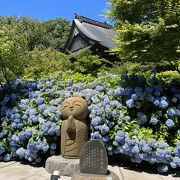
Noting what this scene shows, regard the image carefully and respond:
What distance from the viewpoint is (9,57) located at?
7.21 metres

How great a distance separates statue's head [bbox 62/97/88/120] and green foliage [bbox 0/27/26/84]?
2193mm

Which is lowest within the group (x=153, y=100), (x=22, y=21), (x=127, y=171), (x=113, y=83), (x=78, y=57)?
(x=127, y=171)

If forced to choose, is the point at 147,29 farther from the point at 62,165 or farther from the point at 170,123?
the point at 62,165

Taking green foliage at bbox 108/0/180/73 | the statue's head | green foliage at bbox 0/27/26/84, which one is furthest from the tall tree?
the statue's head

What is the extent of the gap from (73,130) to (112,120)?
734 mm

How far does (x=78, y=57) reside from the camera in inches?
484

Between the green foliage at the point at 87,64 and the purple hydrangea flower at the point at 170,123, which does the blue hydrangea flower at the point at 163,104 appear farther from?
the green foliage at the point at 87,64

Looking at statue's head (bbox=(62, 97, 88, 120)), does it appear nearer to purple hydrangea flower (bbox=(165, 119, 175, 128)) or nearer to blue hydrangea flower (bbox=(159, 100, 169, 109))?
blue hydrangea flower (bbox=(159, 100, 169, 109))

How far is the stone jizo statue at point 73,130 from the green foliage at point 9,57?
227cm

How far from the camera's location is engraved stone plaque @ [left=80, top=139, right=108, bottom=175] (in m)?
4.52

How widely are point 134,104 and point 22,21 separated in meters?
34.9

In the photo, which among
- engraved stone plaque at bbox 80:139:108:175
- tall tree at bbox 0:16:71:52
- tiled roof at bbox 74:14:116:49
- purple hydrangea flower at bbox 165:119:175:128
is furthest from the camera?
tall tree at bbox 0:16:71:52

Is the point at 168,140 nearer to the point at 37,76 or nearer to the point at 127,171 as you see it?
the point at 127,171

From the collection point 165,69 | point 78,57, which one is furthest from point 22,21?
point 165,69
